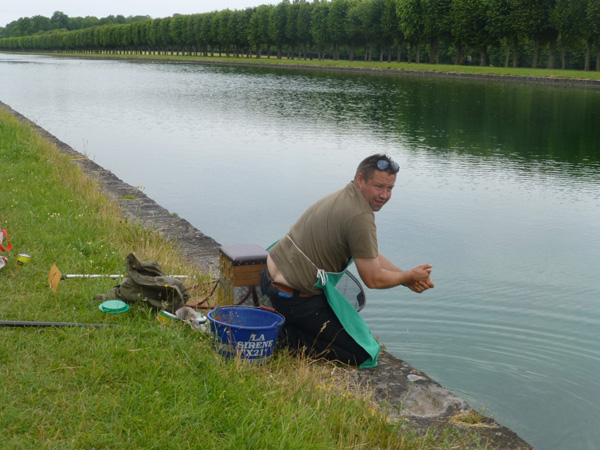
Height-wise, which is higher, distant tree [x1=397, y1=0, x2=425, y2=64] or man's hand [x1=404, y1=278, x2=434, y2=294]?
distant tree [x1=397, y1=0, x2=425, y2=64]

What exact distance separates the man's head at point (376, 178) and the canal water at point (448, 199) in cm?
206

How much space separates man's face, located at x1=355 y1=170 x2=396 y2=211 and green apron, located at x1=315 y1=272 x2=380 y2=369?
585 millimetres

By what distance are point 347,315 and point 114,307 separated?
5.44 ft

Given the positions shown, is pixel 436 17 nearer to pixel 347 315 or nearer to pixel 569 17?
pixel 569 17

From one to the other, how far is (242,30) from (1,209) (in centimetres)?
11651

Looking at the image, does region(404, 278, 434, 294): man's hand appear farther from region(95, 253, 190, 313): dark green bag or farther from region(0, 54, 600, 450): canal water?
region(95, 253, 190, 313): dark green bag

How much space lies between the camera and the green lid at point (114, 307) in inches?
198

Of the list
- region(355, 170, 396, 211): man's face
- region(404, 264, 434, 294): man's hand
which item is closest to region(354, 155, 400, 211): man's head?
region(355, 170, 396, 211): man's face

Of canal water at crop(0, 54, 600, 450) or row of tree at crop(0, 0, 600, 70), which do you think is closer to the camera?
canal water at crop(0, 54, 600, 450)

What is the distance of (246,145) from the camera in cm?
1933

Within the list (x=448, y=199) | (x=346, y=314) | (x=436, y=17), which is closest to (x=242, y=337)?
(x=346, y=314)

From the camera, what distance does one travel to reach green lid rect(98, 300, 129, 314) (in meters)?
5.02

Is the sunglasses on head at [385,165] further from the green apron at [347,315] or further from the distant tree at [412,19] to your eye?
the distant tree at [412,19]

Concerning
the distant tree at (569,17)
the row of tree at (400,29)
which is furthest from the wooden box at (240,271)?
the distant tree at (569,17)
